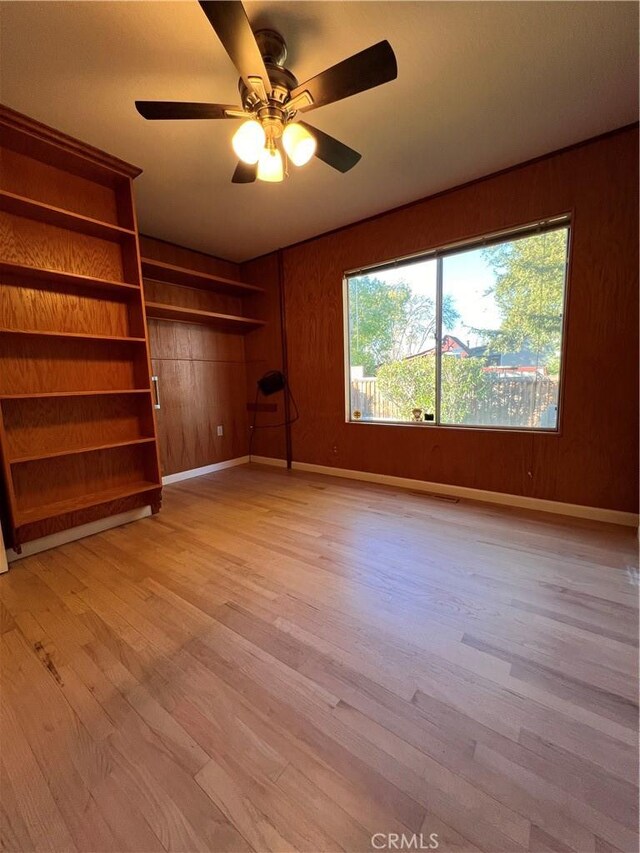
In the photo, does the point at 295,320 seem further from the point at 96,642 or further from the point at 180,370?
the point at 96,642

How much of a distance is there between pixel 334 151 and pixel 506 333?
188 centimetres

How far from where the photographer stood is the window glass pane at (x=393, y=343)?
313cm

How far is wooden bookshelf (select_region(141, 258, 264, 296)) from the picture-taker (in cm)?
316

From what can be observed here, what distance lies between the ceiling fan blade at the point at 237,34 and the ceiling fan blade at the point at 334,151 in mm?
341

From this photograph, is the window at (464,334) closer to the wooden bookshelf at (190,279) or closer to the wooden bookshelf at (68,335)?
the wooden bookshelf at (190,279)

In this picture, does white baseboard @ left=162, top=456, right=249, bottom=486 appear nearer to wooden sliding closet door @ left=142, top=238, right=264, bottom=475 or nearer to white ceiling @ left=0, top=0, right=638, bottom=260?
wooden sliding closet door @ left=142, top=238, right=264, bottom=475

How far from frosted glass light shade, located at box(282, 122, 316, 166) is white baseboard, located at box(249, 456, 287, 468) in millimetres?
3281

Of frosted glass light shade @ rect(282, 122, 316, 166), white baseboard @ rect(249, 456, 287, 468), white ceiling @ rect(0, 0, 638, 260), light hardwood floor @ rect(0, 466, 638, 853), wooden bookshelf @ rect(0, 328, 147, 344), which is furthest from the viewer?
white baseboard @ rect(249, 456, 287, 468)

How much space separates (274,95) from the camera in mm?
1526

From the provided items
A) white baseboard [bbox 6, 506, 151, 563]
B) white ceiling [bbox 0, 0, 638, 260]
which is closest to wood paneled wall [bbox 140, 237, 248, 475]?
white baseboard [bbox 6, 506, 151, 563]

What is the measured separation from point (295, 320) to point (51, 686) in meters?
3.60

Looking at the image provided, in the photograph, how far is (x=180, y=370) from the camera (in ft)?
12.7

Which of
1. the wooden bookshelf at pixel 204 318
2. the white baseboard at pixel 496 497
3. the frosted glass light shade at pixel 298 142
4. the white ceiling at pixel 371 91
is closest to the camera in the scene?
the white ceiling at pixel 371 91

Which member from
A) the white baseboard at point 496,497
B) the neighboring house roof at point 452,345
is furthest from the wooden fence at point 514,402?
the white baseboard at point 496,497
